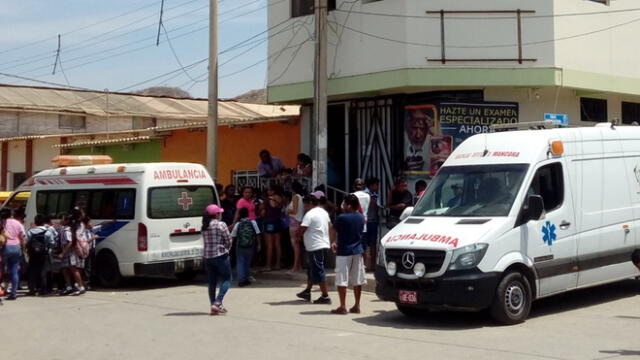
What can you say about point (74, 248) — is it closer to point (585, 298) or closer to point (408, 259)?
point (408, 259)

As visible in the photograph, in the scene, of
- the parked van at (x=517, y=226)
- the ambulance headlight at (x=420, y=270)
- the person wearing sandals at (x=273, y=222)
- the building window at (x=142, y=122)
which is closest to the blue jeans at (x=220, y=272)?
the parked van at (x=517, y=226)

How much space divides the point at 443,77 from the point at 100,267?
7570 mm

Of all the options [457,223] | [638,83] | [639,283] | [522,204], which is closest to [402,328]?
[457,223]

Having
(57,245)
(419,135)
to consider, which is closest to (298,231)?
(419,135)

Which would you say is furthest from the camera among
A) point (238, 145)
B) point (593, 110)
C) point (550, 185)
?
point (238, 145)

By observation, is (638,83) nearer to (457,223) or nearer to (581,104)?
(581,104)

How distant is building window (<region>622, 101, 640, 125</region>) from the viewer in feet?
65.5

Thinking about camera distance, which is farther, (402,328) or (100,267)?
(100,267)

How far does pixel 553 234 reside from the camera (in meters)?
11.5

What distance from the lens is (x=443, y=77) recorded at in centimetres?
1661

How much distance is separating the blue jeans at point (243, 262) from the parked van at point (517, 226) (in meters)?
4.06

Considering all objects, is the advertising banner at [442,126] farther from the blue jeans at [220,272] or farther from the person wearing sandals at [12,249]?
the person wearing sandals at [12,249]

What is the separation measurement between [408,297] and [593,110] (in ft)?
32.8

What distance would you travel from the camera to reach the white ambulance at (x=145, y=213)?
15.5m
